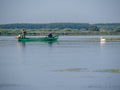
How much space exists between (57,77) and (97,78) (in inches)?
75.2

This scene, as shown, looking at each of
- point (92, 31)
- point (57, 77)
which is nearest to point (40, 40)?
point (57, 77)

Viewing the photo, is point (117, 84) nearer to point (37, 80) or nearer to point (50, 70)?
point (37, 80)

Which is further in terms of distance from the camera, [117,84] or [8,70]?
[8,70]

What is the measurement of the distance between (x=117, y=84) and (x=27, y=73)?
19.2 feet

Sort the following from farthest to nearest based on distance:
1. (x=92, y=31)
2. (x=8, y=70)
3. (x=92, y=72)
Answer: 1. (x=92, y=31)
2. (x=8, y=70)
3. (x=92, y=72)

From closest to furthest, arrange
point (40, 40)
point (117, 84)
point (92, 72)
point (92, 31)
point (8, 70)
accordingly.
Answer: point (117, 84) < point (92, 72) < point (8, 70) < point (40, 40) < point (92, 31)

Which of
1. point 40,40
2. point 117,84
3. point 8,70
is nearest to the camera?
point 117,84

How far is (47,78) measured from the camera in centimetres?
2383

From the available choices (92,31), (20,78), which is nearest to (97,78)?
(20,78)

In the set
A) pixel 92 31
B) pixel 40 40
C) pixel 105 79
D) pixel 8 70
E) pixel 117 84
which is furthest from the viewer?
pixel 92 31

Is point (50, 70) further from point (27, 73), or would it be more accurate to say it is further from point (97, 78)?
point (97, 78)

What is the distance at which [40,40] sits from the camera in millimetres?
67625

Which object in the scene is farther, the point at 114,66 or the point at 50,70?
the point at 114,66

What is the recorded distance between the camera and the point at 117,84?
2167 centimetres
